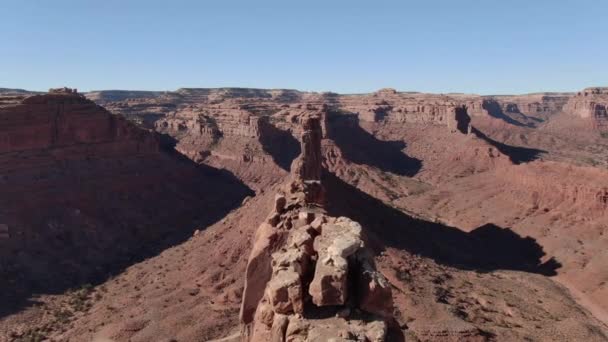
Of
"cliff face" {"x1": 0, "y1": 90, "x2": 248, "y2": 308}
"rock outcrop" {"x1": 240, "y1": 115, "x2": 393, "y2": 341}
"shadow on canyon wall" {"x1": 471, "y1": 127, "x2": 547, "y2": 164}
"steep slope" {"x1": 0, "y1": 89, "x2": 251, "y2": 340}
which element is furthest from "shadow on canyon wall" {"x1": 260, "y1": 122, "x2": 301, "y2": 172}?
"rock outcrop" {"x1": 240, "y1": 115, "x2": 393, "y2": 341}

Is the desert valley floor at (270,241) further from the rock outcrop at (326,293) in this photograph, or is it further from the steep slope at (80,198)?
the steep slope at (80,198)

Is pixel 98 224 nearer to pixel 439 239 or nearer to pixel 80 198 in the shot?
pixel 80 198

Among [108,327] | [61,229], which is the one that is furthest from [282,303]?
[61,229]

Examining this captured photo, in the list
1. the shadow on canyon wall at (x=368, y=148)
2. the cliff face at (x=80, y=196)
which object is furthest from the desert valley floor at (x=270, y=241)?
the shadow on canyon wall at (x=368, y=148)

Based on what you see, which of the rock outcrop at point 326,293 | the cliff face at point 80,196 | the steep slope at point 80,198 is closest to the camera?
the rock outcrop at point 326,293

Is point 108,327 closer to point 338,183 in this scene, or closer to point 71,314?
point 71,314
